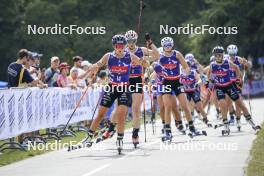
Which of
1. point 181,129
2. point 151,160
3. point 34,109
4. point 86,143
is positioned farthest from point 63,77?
point 151,160

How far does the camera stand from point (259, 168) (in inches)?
502

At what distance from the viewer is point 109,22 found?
65.6 m

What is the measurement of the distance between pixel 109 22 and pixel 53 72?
4214 cm

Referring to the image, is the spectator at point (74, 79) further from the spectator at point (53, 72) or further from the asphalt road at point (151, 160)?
the asphalt road at point (151, 160)

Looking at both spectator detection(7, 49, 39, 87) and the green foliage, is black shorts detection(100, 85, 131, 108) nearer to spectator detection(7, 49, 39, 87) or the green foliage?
spectator detection(7, 49, 39, 87)

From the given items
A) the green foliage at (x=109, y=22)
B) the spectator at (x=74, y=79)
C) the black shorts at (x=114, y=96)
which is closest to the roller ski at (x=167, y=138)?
the black shorts at (x=114, y=96)

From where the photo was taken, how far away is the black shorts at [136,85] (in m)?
18.0

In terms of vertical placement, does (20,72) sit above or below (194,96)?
above

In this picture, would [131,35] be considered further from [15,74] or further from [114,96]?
[15,74]

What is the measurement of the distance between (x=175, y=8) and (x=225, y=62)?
52.5m

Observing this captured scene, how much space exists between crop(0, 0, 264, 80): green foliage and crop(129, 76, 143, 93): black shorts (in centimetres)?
3973

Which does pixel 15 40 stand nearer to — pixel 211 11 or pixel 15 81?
pixel 211 11

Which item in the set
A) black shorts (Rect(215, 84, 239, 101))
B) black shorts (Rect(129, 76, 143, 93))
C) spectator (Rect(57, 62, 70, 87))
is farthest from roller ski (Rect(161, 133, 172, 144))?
spectator (Rect(57, 62, 70, 87))

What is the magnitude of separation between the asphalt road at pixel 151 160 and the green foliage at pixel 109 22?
41.2 meters
